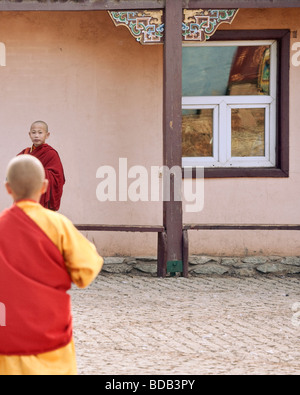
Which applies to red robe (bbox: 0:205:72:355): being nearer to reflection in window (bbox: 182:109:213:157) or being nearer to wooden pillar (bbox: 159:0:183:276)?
wooden pillar (bbox: 159:0:183:276)

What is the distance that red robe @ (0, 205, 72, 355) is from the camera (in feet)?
10.7

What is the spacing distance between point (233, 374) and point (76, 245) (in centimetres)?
190

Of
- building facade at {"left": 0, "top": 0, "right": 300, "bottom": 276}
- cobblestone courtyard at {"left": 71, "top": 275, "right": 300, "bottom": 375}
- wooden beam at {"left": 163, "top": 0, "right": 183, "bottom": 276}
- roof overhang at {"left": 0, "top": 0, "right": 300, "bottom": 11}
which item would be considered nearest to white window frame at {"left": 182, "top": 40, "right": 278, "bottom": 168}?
building facade at {"left": 0, "top": 0, "right": 300, "bottom": 276}

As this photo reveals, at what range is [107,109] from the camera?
8852mm

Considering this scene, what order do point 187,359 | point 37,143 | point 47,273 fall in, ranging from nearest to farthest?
1. point 47,273
2. point 187,359
3. point 37,143

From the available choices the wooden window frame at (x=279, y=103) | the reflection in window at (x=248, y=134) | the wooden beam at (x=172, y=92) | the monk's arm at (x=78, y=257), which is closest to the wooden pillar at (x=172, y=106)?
the wooden beam at (x=172, y=92)

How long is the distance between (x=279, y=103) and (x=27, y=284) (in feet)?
20.3

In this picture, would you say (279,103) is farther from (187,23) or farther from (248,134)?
(187,23)

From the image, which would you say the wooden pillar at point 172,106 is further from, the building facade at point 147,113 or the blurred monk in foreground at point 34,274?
the blurred monk in foreground at point 34,274

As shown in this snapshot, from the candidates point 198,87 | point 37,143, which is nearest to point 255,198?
point 198,87

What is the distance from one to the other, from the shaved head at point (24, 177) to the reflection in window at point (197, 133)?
572 centimetres

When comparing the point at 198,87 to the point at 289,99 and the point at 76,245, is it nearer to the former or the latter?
the point at 289,99

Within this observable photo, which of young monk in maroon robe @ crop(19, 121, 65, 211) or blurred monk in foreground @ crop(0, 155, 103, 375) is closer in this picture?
blurred monk in foreground @ crop(0, 155, 103, 375)

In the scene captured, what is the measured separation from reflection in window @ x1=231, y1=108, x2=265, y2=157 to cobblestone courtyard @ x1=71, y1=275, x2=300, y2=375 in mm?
1526
